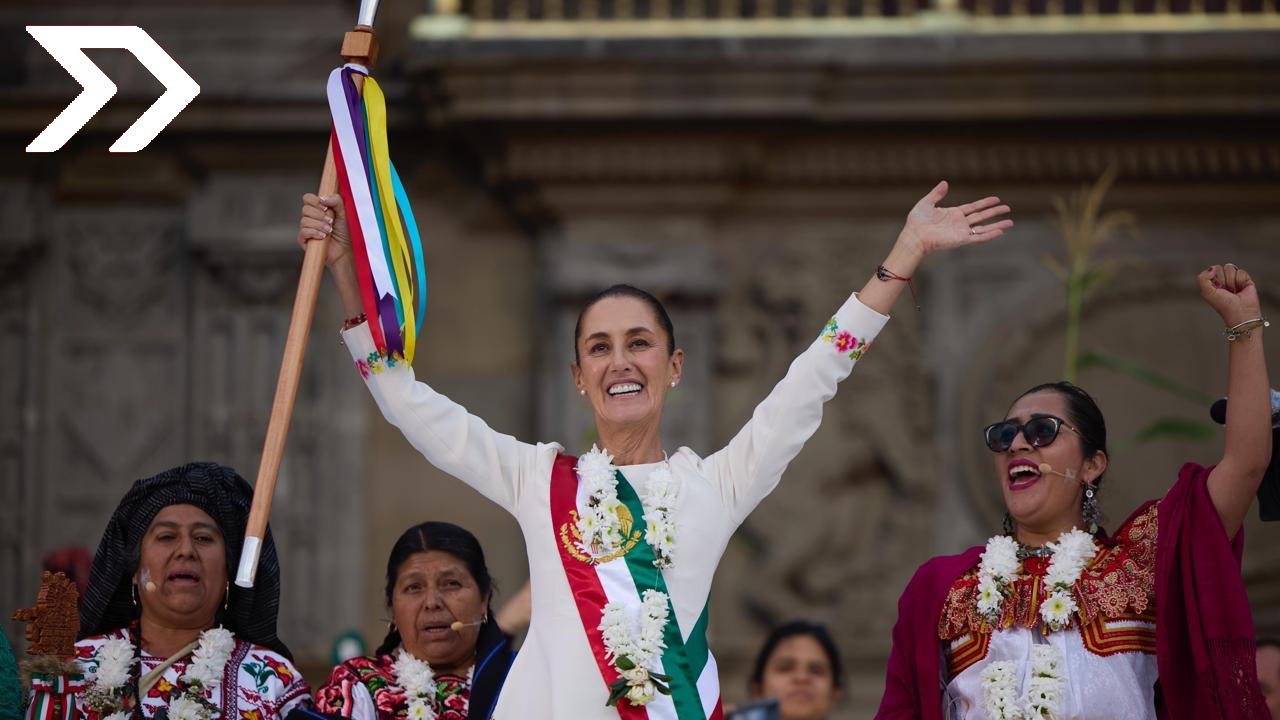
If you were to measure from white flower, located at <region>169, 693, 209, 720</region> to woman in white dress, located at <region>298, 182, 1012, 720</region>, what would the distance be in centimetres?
77

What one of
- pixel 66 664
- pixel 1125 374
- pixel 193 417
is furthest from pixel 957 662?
pixel 193 417

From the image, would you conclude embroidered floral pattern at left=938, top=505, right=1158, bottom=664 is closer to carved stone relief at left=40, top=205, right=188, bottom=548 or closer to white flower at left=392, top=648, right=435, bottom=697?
white flower at left=392, top=648, right=435, bottom=697

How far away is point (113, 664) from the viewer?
4.41 meters

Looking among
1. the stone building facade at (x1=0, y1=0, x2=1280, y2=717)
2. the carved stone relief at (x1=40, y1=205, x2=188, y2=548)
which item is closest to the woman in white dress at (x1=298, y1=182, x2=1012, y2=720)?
the stone building facade at (x1=0, y1=0, x2=1280, y2=717)

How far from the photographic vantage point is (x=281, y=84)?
809 cm

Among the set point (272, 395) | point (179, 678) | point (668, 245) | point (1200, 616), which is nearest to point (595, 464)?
point (179, 678)

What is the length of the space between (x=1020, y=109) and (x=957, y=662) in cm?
407

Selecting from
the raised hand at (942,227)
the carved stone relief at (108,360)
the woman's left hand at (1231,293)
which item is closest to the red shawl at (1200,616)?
the woman's left hand at (1231,293)

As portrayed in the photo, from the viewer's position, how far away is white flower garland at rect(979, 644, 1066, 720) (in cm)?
407

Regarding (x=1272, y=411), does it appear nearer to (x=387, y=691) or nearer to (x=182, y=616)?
(x=387, y=691)

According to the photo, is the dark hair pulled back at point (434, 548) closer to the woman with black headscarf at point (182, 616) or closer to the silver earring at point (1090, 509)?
the woman with black headscarf at point (182, 616)

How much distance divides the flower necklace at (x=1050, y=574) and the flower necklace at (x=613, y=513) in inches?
28.2

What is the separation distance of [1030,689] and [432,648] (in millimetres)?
1425

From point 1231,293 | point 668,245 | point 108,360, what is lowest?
point 1231,293
